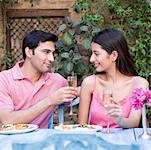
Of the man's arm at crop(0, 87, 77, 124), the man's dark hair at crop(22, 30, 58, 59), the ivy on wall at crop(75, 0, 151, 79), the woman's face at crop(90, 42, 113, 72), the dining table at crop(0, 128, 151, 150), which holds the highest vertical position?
the ivy on wall at crop(75, 0, 151, 79)

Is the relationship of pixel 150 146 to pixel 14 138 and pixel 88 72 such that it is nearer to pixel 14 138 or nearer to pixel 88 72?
pixel 14 138

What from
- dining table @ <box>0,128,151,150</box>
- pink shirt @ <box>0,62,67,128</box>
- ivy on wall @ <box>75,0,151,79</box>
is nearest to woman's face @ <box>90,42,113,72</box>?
pink shirt @ <box>0,62,67,128</box>

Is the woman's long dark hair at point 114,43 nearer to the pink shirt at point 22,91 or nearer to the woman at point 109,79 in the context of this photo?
the woman at point 109,79

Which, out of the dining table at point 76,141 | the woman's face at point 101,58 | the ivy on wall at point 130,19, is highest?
the ivy on wall at point 130,19

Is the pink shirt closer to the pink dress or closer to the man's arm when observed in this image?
the man's arm

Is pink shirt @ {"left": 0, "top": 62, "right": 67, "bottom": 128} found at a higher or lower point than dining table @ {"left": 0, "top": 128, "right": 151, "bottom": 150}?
higher

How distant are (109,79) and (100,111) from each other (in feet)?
0.81

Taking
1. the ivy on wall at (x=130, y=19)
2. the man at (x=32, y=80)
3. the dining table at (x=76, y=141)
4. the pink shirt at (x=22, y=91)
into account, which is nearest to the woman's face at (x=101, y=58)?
the man at (x=32, y=80)

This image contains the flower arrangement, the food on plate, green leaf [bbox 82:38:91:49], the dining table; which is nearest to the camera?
the dining table

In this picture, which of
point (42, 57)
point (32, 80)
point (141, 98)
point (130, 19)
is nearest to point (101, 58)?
point (42, 57)

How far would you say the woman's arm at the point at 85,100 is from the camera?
2685mm

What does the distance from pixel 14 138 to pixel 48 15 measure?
3087 mm

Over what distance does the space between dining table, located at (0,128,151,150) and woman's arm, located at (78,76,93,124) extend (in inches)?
16.1

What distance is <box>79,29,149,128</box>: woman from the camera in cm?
260
